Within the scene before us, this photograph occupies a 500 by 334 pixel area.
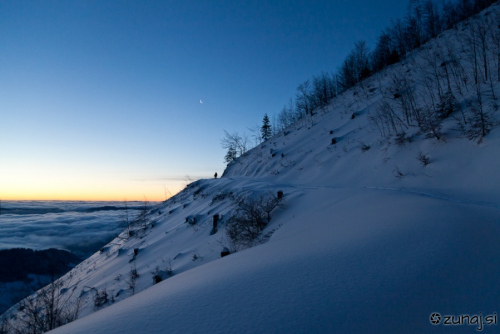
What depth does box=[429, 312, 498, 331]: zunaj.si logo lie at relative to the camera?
3.05 feet

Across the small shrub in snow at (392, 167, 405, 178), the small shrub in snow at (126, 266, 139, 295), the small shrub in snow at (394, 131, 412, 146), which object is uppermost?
the small shrub in snow at (394, 131, 412, 146)

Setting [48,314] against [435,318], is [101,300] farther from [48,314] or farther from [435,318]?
[435,318]

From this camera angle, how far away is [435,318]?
97cm

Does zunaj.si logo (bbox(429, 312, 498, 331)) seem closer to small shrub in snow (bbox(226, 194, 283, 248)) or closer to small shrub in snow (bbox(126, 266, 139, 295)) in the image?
small shrub in snow (bbox(226, 194, 283, 248))

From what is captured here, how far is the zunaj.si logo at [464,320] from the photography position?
93 cm

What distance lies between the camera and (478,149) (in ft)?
13.0

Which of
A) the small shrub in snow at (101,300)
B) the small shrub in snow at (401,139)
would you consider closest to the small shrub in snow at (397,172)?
the small shrub in snow at (401,139)

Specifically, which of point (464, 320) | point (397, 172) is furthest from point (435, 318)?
point (397, 172)

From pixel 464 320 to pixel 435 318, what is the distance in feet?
0.36

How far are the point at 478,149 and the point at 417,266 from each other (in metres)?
4.22

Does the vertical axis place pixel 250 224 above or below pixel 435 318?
below

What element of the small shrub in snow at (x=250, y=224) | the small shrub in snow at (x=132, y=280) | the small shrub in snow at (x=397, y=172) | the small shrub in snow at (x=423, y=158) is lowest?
the small shrub in snow at (x=132, y=280)

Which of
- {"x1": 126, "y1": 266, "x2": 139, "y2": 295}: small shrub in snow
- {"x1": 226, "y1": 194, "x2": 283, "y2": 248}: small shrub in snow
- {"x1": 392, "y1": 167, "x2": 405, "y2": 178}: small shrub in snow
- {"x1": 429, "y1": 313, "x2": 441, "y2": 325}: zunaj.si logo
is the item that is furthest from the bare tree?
{"x1": 392, "y1": 167, "x2": 405, "y2": 178}: small shrub in snow

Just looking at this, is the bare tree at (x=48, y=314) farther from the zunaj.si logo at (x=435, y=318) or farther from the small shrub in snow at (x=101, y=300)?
the zunaj.si logo at (x=435, y=318)
